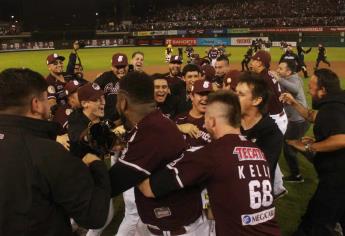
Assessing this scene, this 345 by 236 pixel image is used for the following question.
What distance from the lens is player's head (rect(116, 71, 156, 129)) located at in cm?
313

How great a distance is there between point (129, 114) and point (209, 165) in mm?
807

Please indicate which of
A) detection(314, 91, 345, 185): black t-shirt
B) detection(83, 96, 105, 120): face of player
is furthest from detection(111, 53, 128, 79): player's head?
detection(314, 91, 345, 185): black t-shirt

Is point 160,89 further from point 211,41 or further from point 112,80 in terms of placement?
point 211,41

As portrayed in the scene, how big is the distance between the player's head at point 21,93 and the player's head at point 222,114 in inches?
52.1

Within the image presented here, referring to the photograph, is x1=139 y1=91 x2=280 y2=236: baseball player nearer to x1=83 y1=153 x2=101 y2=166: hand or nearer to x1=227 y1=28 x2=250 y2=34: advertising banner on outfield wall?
x1=83 y1=153 x2=101 y2=166: hand

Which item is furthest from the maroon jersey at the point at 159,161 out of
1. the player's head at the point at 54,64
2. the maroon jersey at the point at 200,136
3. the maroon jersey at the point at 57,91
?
the player's head at the point at 54,64

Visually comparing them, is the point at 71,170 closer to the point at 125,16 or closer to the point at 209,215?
the point at 209,215

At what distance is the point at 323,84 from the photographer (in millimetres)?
5000

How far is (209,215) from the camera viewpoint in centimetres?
386

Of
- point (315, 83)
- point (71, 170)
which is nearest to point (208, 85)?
point (315, 83)

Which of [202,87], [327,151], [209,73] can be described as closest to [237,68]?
[209,73]

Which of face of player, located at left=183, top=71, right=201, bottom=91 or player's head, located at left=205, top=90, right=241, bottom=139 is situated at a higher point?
player's head, located at left=205, top=90, right=241, bottom=139

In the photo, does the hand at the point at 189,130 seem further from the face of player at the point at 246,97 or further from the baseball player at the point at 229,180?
the baseball player at the point at 229,180

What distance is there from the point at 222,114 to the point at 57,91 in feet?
20.4
